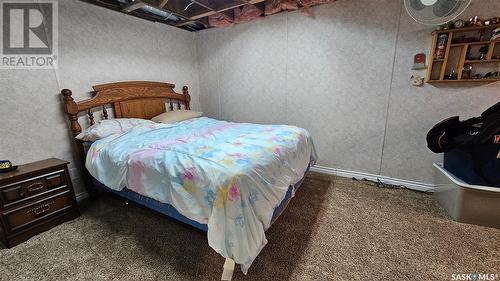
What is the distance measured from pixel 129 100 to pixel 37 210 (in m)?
1.50

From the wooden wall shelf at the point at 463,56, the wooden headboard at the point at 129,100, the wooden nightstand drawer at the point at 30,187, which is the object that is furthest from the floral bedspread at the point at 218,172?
the wooden wall shelf at the point at 463,56

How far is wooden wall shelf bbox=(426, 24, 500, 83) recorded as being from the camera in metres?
1.93

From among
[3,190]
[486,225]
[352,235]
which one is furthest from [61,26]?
[486,225]

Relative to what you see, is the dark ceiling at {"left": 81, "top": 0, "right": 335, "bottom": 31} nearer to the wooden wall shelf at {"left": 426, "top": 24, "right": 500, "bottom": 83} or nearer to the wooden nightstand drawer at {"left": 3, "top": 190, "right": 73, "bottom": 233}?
the wooden wall shelf at {"left": 426, "top": 24, "right": 500, "bottom": 83}

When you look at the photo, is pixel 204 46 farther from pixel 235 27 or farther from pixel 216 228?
pixel 216 228

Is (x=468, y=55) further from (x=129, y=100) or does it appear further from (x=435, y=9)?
(x=129, y=100)

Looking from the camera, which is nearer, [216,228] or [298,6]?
[216,228]

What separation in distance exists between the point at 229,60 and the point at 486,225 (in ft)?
11.5

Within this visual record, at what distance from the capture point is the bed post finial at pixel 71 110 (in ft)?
6.98

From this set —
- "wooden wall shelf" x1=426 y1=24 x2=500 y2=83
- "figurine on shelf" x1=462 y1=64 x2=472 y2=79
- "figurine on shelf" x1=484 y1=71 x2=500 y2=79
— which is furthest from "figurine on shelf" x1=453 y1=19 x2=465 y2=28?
"figurine on shelf" x1=484 y1=71 x2=500 y2=79

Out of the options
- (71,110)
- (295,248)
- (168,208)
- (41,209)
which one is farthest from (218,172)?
(71,110)

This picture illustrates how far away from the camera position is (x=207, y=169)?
1.34m

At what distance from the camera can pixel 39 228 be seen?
6.00 ft

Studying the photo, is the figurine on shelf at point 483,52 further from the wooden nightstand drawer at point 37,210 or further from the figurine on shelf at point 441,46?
the wooden nightstand drawer at point 37,210
